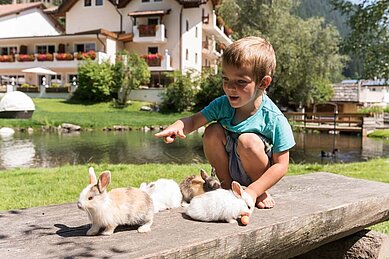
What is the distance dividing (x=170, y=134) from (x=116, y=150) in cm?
1191

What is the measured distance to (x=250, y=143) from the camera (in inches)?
110

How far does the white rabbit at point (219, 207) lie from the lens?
7.67 ft

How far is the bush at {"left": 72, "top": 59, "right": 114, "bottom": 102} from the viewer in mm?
31031

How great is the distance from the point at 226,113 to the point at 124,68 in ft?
95.5

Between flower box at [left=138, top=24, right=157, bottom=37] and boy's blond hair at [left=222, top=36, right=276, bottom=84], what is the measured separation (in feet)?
108

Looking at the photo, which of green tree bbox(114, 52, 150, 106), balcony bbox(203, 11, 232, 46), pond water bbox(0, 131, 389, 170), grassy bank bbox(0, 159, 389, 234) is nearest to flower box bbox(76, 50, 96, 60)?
green tree bbox(114, 52, 150, 106)

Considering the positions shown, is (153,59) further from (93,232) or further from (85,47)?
(93,232)

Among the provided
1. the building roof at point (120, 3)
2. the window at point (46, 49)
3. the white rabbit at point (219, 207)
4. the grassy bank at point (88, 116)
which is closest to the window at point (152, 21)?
the building roof at point (120, 3)

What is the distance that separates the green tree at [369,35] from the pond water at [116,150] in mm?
3183

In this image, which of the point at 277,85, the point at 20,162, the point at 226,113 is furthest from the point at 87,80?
the point at 226,113

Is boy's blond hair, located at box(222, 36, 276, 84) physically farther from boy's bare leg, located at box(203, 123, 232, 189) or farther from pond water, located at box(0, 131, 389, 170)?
pond water, located at box(0, 131, 389, 170)

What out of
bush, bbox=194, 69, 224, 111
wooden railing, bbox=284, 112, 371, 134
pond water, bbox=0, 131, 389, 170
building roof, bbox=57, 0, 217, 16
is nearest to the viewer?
pond water, bbox=0, 131, 389, 170

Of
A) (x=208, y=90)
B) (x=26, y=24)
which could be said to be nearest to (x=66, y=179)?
(x=208, y=90)

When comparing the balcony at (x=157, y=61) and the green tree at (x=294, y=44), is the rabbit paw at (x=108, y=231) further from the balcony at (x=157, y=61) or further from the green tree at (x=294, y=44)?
the balcony at (x=157, y=61)
